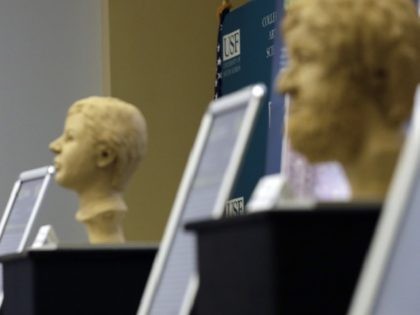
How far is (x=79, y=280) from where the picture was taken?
3670 millimetres

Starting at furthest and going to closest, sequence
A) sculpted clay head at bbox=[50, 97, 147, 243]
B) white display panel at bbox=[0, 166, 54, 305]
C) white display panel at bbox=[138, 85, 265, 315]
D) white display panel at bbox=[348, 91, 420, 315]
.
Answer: white display panel at bbox=[0, 166, 54, 305], sculpted clay head at bbox=[50, 97, 147, 243], white display panel at bbox=[138, 85, 265, 315], white display panel at bbox=[348, 91, 420, 315]

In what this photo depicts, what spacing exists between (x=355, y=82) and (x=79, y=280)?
145cm

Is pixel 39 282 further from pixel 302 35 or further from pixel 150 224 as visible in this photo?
pixel 150 224

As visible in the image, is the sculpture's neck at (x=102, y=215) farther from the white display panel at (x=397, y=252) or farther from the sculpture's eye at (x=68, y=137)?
the white display panel at (x=397, y=252)

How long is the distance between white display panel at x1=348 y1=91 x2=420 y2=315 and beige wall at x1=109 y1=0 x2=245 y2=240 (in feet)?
20.0

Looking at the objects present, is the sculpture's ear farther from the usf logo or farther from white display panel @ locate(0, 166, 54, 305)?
the usf logo

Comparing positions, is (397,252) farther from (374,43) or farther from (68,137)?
(68,137)

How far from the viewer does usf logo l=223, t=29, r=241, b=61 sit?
23.7 ft

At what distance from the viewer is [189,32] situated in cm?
830

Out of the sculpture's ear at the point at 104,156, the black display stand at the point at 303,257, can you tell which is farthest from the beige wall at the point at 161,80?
the black display stand at the point at 303,257

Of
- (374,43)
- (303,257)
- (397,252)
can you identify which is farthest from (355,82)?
(397,252)

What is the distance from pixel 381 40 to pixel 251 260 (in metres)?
0.53

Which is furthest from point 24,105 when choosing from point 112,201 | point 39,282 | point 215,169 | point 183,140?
point 215,169

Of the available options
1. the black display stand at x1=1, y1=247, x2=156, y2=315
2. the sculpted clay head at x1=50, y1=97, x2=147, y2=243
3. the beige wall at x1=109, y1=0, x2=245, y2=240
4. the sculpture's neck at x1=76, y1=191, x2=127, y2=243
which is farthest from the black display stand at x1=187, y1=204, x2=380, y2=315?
the beige wall at x1=109, y1=0, x2=245, y2=240
